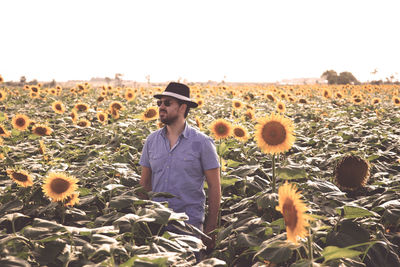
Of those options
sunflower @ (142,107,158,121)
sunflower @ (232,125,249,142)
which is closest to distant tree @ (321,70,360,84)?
sunflower @ (142,107,158,121)

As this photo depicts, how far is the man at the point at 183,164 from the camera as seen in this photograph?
322cm

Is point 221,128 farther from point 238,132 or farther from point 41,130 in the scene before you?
point 41,130

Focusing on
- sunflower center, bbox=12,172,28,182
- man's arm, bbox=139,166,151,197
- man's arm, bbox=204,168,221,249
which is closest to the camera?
sunflower center, bbox=12,172,28,182

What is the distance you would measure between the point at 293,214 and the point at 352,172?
1427 mm

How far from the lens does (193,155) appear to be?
10.8 ft

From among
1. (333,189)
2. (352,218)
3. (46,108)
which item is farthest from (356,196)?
(46,108)

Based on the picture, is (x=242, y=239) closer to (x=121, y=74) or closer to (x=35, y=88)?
(x=35, y=88)

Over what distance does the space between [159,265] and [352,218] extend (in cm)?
136

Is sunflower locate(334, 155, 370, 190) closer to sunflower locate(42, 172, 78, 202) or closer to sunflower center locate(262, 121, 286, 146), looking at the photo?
sunflower center locate(262, 121, 286, 146)

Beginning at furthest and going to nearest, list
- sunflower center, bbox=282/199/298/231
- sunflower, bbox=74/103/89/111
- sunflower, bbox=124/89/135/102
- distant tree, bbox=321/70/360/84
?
distant tree, bbox=321/70/360/84 → sunflower, bbox=124/89/135/102 → sunflower, bbox=74/103/89/111 → sunflower center, bbox=282/199/298/231

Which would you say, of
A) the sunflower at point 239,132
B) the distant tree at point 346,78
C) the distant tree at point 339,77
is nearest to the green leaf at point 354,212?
the sunflower at point 239,132

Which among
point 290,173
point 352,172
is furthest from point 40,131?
point 352,172

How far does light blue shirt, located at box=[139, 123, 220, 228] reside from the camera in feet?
10.6

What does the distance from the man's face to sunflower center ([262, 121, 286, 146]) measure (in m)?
1.04
